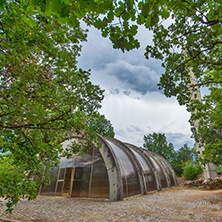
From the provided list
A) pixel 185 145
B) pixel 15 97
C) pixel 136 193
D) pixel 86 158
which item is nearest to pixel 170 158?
pixel 185 145

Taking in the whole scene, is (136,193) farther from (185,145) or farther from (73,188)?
(185,145)

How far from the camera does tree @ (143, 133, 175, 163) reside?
107 ft

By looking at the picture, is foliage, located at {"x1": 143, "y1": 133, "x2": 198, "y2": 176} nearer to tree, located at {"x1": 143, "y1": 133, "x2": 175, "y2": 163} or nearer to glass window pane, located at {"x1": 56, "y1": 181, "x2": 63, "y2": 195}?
tree, located at {"x1": 143, "y1": 133, "x2": 175, "y2": 163}

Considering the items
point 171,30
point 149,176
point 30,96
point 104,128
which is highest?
point 104,128

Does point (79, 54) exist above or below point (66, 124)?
above

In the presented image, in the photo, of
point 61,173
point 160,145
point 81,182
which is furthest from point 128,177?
point 160,145

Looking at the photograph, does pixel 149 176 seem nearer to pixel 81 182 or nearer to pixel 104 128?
pixel 81 182

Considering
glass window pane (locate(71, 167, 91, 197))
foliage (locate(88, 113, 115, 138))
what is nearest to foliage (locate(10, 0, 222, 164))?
glass window pane (locate(71, 167, 91, 197))

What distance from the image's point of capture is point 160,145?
33.5 meters

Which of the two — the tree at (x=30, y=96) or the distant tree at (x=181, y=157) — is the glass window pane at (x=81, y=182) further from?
the distant tree at (x=181, y=157)

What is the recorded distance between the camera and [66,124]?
441 cm

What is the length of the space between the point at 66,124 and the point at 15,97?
150cm

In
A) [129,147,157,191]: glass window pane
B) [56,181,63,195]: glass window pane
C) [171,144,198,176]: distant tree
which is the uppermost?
[171,144,198,176]: distant tree

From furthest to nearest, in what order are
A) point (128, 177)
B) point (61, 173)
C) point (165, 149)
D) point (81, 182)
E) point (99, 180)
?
point (165, 149)
point (61, 173)
point (81, 182)
point (128, 177)
point (99, 180)
